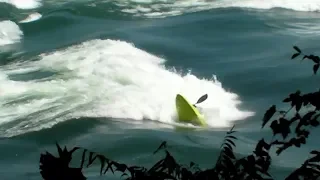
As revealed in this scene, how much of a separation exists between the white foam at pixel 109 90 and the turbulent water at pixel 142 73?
0.02m

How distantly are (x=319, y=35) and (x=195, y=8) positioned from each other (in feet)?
14.8

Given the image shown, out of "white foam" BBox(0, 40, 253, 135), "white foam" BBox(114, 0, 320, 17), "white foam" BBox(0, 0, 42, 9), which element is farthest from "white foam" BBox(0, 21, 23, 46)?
"white foam" BBox(114, 0, 320, 17)

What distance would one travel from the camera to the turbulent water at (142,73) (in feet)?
27.0

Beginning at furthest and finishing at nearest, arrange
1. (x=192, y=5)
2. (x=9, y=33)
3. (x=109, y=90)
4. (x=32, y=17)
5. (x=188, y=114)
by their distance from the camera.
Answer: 1. (x=192, y=5)
2. (x=32, y=17)
3. (x=9, y=33)
4. (x=109, y=90)
5. (x=188, y=114)

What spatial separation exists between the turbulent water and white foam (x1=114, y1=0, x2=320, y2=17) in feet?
0.13

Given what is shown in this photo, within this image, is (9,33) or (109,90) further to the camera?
(9,33)

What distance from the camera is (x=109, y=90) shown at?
1070cm

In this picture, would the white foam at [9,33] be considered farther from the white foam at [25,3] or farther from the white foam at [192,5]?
the white foam at [192,5]

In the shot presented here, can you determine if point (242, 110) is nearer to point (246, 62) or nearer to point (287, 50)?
point (246, 62)

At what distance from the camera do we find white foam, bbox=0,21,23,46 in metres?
15.5

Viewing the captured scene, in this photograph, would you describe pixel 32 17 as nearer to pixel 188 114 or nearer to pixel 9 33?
pixel 9 33

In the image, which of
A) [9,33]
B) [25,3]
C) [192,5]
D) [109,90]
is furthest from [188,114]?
[25,3]

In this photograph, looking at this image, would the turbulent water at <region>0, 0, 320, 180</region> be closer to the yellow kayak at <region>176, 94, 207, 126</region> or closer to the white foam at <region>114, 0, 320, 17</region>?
the white foam at <region>114, 0, 320, 17</region>

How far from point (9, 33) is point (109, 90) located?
19.9 feet
